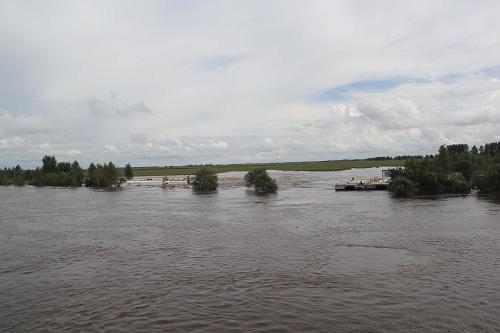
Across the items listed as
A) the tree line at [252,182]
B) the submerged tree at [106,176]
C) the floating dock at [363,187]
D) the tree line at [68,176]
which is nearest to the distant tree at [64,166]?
the tree line at [68,176]

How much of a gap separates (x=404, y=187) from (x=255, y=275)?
5890 cm

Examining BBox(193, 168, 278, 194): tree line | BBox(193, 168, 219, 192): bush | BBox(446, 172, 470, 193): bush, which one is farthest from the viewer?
BBox(193, 168, 219, 192): bush

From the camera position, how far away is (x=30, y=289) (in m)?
24.4

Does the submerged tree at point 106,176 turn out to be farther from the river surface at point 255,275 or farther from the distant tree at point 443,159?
the distant tree at point 443,159

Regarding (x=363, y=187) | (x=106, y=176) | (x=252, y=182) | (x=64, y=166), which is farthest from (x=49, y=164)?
(x=363, y=187)

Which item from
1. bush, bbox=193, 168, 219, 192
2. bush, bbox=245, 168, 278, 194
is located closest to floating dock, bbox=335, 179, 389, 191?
bush, bbox=245, 168, 278, 194

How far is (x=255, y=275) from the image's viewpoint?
26.2m

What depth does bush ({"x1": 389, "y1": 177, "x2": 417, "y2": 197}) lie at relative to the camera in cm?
7806

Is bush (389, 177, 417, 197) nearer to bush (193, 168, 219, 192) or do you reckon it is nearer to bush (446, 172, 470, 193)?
bush (446, 172, 470, 193)

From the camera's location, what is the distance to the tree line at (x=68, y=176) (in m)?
130

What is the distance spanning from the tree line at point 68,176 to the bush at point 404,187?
268 ft

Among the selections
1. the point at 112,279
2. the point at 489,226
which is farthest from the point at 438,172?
the point at 112,279

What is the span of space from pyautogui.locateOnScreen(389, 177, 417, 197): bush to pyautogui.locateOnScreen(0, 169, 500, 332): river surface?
2718cm

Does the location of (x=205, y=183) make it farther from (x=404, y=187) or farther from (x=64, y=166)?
(x=64, y=166)
